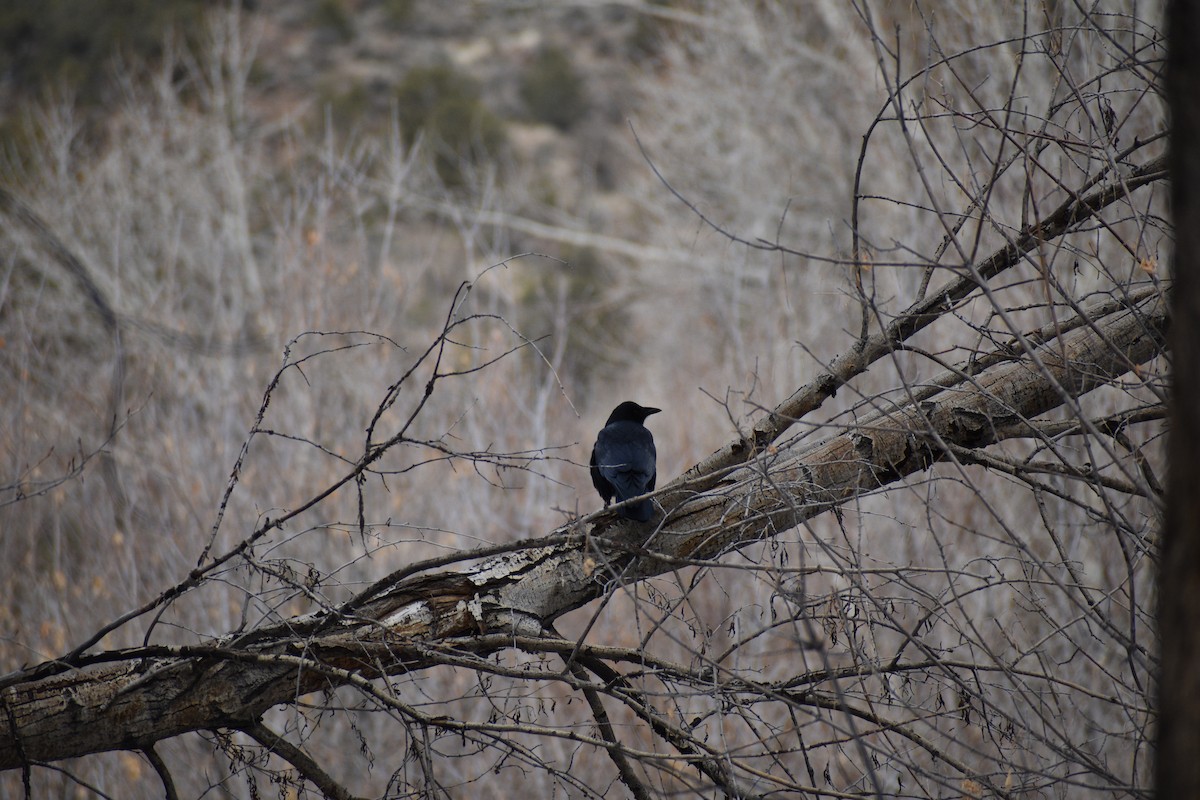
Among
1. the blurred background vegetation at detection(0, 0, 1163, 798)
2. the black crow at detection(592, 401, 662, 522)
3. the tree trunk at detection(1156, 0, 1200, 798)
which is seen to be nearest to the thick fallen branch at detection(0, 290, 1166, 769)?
the blurred background vegetation at detection(0, 0, 1163, 798)

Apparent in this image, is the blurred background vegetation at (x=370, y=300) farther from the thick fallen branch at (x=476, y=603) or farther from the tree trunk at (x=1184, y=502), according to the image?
the tree trunk at (x=1184, y=502)

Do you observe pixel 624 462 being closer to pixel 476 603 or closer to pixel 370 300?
pixel 476 603

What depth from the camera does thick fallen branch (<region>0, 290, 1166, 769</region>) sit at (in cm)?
283

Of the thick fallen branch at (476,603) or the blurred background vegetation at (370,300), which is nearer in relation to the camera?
the thick fallen branch at (476,603)

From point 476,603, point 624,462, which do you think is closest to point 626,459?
point 624,462

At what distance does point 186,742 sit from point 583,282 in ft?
53.4

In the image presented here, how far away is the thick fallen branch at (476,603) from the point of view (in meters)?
2.83

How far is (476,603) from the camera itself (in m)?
2.96

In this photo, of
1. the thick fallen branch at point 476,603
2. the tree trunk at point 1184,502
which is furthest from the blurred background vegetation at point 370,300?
the tree trunk at point 1184,502

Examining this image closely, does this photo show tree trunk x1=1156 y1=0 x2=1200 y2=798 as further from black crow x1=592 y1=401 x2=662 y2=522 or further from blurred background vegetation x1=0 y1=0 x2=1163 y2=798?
black crow x1=592 y1=401 x2=662 y2=522

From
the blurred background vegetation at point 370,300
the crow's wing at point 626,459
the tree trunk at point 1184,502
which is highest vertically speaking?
the blurred background vegetation at point 370,300

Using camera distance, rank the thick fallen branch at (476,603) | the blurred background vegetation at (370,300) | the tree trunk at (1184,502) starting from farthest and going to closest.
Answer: the blurred background vegetation at (370,300)
the thick fallen branch at (476,603)
the tree trunk at (1184,502)

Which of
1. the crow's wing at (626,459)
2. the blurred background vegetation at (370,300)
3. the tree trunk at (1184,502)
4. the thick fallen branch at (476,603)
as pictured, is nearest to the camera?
the tree trunk at (1184,502)

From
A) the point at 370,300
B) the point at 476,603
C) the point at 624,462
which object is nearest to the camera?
the point at 476,603
